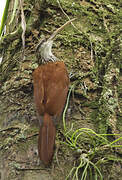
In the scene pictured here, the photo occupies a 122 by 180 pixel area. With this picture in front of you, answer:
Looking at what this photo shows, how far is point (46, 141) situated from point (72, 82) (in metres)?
0.50

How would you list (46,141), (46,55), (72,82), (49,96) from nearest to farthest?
1. (46,141)
2. (72,82)
3. (49,96)
4. (46,55)

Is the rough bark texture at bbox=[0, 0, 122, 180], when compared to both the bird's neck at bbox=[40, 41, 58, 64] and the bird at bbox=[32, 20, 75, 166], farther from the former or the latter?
the bird's neck at bbox=[40, 41, 58, 64]

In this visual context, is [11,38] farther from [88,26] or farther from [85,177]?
[85,177]

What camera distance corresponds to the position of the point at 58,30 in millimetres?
1820

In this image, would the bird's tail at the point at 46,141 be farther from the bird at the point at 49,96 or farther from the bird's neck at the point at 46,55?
the bird's neck at the point at 46,55

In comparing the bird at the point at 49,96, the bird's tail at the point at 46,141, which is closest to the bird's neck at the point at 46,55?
the bird at the point at 49,96

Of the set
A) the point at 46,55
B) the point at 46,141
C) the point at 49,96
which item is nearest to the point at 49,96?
the point at 49,96

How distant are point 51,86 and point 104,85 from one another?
0.44 m

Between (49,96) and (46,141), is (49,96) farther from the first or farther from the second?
(46,141)

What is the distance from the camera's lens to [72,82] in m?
1.75

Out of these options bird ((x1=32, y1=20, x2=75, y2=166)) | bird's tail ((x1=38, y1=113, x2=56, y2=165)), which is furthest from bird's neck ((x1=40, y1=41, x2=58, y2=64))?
bird's tail ((x1=38, y1=113, x2=56, y2=165))

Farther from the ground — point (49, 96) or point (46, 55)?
point (46, 55)

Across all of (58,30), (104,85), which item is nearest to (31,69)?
(58,30)

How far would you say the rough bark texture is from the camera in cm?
143
